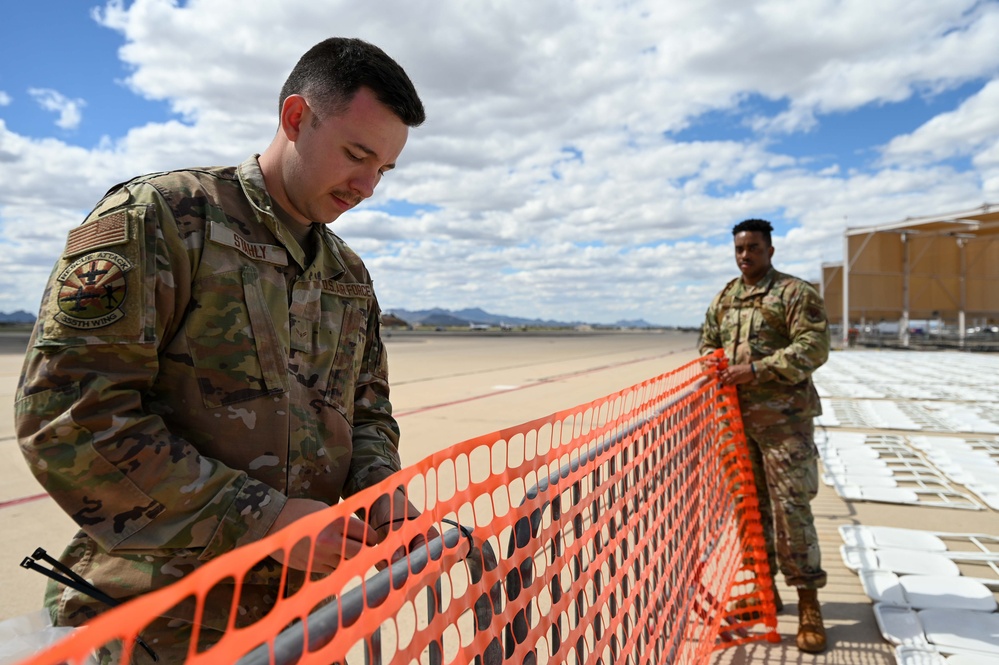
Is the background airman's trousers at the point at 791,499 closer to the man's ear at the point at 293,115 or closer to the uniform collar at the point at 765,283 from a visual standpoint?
the uniform collar at the point at 765,283

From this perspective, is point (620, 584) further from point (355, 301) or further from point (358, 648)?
point (358, 648)

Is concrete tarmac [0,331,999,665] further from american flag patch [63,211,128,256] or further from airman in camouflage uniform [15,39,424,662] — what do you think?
american flag patch [63,211,128,256]

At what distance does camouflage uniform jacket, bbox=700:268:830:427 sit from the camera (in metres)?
3.94

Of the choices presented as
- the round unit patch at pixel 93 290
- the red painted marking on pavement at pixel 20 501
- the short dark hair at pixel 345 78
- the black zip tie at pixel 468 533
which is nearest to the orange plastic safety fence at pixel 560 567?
the black zip tie at pixel 468 533

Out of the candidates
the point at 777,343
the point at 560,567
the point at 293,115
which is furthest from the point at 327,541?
the point at 777,343

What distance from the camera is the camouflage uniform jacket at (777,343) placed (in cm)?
394

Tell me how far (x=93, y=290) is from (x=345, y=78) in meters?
0.75

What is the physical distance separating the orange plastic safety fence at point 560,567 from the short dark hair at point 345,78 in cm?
88

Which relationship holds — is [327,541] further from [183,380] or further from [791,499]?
[791,499]

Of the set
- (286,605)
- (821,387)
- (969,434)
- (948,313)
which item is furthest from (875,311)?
(286,605)

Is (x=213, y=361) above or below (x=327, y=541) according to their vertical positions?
above

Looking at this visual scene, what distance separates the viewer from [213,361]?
1458 millimetres

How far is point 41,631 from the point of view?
119cm

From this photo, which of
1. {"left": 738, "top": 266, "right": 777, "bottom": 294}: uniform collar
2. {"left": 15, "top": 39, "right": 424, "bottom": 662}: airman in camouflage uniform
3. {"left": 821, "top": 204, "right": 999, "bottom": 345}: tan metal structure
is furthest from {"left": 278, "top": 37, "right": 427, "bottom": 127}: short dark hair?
{"left": 821, "top": 204, "right": 999, "bottom": 345}: tan metal structure
